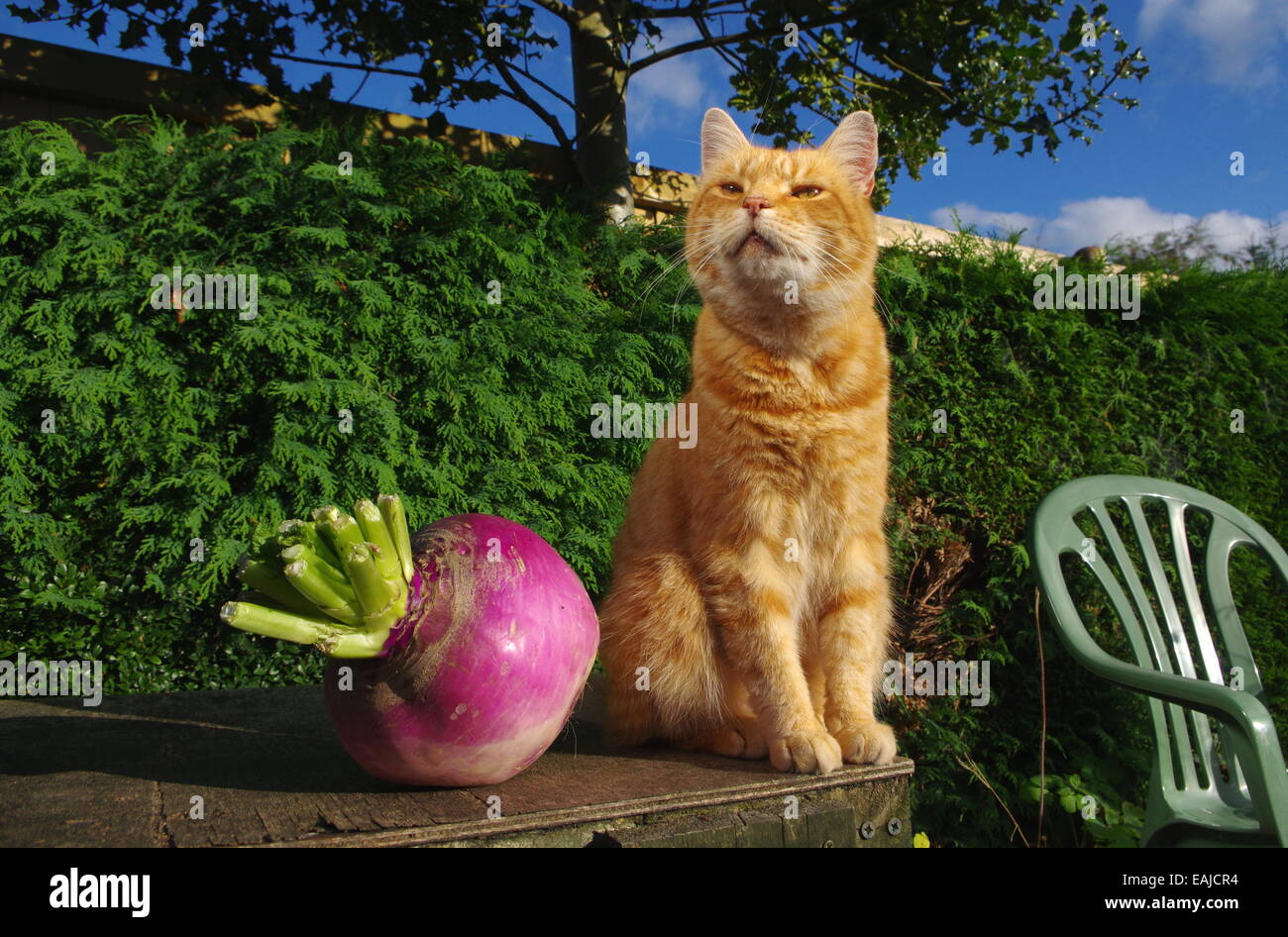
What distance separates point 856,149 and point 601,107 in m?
1.97

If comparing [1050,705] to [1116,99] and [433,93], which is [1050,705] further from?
[433,93]

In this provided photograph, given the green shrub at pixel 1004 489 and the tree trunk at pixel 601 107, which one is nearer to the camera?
the green shrub at pixel 1004 489

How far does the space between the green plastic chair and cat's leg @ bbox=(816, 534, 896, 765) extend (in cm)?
57

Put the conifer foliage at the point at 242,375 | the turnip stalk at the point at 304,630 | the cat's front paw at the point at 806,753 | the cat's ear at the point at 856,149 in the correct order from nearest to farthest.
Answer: the turnip stalk at the point at 304,630, the cat's front paw at the point at 806,753, the cat's ear at the point at 856,149, the conifer foliage at the point at 242,375

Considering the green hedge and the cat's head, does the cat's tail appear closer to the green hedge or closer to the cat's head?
the cat's head

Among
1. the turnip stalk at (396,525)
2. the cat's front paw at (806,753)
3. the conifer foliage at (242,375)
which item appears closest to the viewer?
the turnip stalk at (396,525)

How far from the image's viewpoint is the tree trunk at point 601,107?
330cm

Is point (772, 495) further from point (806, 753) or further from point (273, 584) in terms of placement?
point (273, 584)

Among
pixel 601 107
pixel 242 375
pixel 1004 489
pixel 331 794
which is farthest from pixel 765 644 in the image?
pixel 601 107

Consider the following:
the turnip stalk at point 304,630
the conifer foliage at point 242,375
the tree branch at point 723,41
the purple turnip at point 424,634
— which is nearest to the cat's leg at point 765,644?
the purple turnip at point 424,634

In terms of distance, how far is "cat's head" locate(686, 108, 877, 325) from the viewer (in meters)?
1.58

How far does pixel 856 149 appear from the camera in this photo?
1729 millimetres

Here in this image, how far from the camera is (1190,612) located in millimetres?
2430

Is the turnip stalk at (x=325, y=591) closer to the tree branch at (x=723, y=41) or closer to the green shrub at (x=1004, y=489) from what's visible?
the green shrub at (x=1004, y=489)
